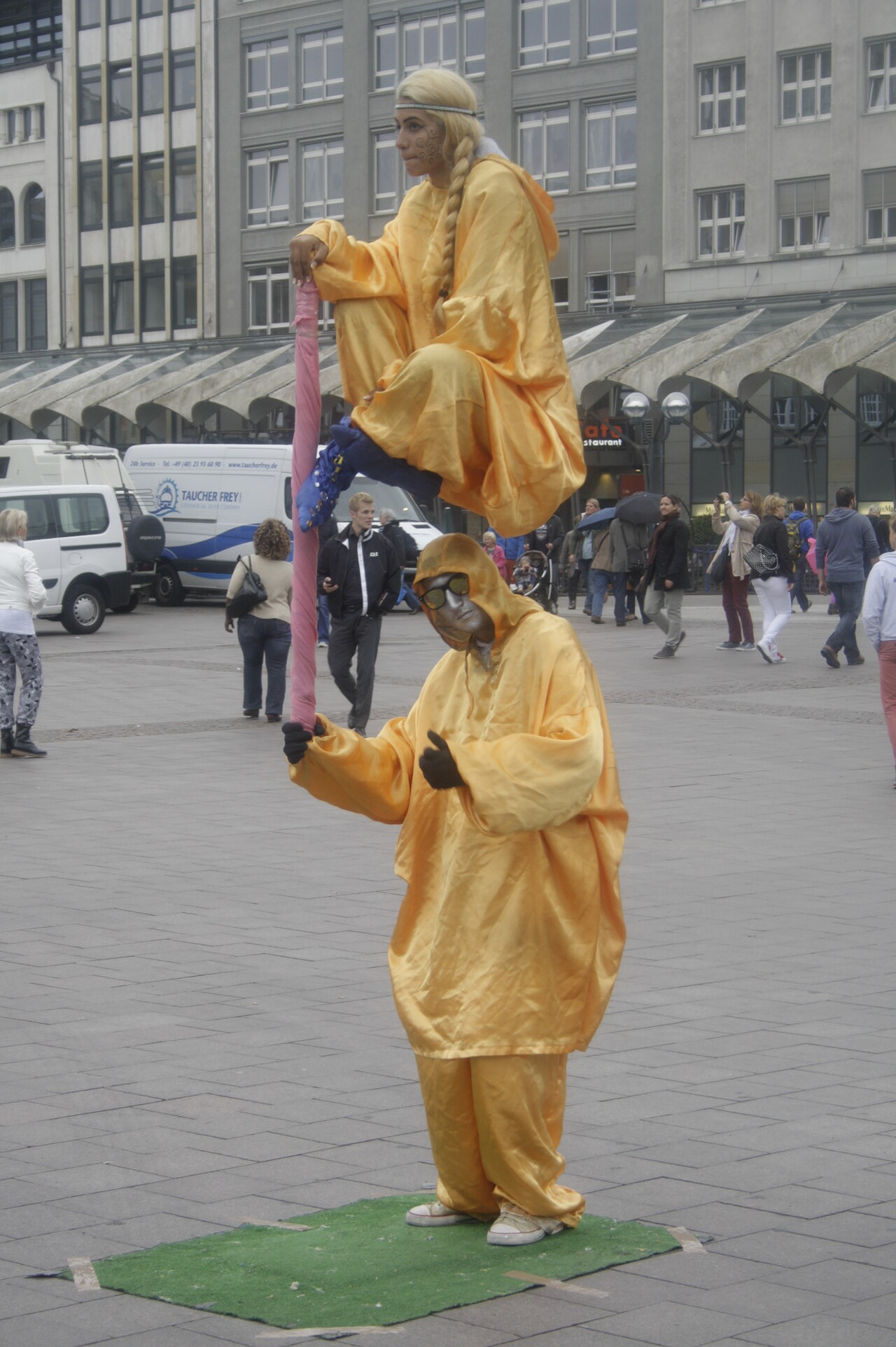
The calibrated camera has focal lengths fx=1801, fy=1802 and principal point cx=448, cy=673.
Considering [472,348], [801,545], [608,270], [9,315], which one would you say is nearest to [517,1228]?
[472,348]

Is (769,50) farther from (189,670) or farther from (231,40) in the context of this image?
(189,670)

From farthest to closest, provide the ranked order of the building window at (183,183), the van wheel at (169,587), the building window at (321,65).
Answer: the building window at (183,183) → the building window at (321,65) → the van wheel at (169,587)

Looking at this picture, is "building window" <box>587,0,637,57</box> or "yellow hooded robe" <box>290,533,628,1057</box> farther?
"building window" <box>587,0,637,57</box>

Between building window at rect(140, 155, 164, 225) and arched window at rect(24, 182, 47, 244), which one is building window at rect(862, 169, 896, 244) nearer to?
building window at rect(140, 155, 164, 225)

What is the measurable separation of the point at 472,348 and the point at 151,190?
2027 inches

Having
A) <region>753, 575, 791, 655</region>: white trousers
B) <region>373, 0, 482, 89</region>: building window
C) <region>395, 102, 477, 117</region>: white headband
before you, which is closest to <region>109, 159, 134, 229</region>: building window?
<region>373, 0, 482, 89</region>: building window

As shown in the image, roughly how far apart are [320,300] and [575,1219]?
7.16ft

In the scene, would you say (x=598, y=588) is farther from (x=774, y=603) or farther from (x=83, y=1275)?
(x=83, y=1275)

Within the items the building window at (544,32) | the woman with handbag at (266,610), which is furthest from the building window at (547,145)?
the woman with handbag at (266,610)

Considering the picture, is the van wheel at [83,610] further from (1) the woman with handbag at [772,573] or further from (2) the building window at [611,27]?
(2) the building window at [611,27]

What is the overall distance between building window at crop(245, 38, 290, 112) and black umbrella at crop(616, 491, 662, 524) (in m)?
28.5

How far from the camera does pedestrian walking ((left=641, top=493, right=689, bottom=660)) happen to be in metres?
20.4

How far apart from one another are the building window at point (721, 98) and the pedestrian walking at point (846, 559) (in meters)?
24.8

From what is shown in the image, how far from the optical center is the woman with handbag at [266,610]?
14.9 m
